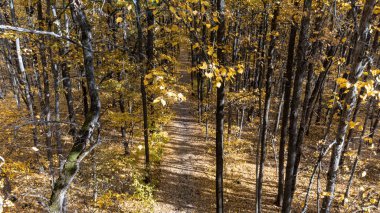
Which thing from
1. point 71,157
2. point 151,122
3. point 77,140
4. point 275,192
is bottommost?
point 275,192

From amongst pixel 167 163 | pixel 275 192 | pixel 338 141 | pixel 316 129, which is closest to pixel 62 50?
pixel 167 163

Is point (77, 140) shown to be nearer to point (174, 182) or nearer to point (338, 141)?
point (338, 141)

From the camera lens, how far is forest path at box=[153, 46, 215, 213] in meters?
14.1

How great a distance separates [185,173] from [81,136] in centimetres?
1280

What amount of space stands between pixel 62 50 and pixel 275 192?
49.4ft

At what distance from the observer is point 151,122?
1619 cm

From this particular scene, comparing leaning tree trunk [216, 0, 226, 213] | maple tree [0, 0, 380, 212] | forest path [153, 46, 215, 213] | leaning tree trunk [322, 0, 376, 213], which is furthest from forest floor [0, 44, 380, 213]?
leaning tree trunk [322, 0, 376, 213]

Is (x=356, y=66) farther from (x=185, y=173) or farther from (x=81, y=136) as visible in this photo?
(x=185, y=173)

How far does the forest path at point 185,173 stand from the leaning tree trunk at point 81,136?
9419 millimetres

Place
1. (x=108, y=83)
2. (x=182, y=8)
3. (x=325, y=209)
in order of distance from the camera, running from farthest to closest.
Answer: (x=108, y=83)
(x=325, y=209)
(x=182, y=8)

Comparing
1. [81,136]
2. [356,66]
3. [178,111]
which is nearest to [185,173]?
[178,111]

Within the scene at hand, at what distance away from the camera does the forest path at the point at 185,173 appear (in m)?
14.1

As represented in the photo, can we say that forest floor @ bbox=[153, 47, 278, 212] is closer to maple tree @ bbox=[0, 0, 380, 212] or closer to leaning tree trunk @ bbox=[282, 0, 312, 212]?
maple tree @ bbox=[0, 0, 380, 212]

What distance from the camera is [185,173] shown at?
660 inches
